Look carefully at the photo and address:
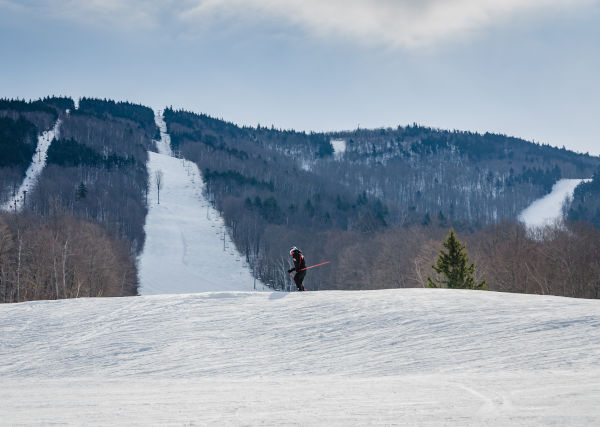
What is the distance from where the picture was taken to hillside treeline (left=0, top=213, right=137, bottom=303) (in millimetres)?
43000

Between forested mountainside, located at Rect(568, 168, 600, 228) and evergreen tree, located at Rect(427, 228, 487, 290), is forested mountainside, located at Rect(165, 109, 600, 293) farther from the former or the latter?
forested mountainside, located at Rect(568, 168, 600, 228)

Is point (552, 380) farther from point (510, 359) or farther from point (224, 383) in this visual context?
point (224, 383)

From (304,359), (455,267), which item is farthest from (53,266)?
(304,359)

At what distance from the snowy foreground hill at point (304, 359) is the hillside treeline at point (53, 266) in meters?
30.2

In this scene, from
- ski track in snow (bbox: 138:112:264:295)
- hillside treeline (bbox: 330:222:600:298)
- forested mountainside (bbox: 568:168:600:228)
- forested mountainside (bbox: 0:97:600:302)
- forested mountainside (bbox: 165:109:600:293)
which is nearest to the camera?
hillside treeline (bbox: 330:222:600:298)

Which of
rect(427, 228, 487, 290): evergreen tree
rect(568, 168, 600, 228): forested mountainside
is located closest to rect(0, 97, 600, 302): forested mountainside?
rect(568, 168, 600, 228): forested mountainside

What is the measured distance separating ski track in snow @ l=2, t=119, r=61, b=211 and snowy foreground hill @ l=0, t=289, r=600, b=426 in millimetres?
100750

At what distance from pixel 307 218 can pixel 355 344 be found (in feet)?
392

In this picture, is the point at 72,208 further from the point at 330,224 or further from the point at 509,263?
the point at 509,263

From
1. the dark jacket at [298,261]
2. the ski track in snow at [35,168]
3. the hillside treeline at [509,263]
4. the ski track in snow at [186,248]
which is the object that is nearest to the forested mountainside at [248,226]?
the hillside treeline at [509,263]

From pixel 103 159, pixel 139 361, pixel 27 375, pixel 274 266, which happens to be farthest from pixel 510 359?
pixel 103 159

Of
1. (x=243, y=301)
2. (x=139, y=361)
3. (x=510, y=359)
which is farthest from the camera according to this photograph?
(x=243, y=301)

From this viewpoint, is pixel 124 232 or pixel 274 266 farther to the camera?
pixel 124 232

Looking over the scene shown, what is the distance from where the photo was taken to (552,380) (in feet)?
22.6
